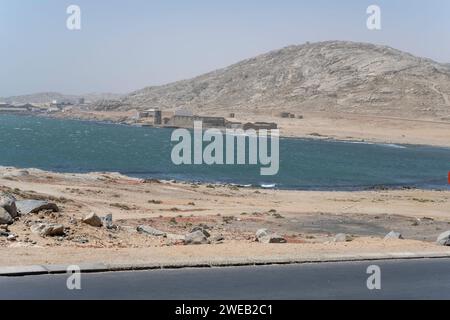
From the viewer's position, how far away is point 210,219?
32281 millimetres

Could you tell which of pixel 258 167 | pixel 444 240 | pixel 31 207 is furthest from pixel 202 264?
pixel 258 167

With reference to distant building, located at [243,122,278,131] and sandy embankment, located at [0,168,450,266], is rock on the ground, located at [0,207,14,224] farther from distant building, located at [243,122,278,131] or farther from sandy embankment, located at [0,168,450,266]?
distant building, located at [243,122,278,131]

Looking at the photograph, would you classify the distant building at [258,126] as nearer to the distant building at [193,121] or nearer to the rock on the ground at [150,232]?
the distant building at [193,121]

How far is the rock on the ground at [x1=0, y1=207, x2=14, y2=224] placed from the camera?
70.8 ft

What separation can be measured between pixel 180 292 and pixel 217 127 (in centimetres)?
15267

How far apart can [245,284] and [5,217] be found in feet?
30.3

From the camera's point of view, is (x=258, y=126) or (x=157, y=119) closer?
(x=258, y=126)

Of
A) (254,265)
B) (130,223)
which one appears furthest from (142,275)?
(130,223)

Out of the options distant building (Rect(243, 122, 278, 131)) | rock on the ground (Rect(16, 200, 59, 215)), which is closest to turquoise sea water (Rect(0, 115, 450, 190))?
rock on the ground (Rect(16, 200, 59, 215))

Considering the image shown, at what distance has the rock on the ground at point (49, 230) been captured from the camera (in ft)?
69.2

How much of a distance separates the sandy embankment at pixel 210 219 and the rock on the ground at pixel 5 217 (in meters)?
0.32

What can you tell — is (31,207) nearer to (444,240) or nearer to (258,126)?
(444,240)

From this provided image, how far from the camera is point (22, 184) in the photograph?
4159cm

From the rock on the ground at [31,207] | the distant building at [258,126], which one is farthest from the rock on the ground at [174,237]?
the distant building at [258,126]
